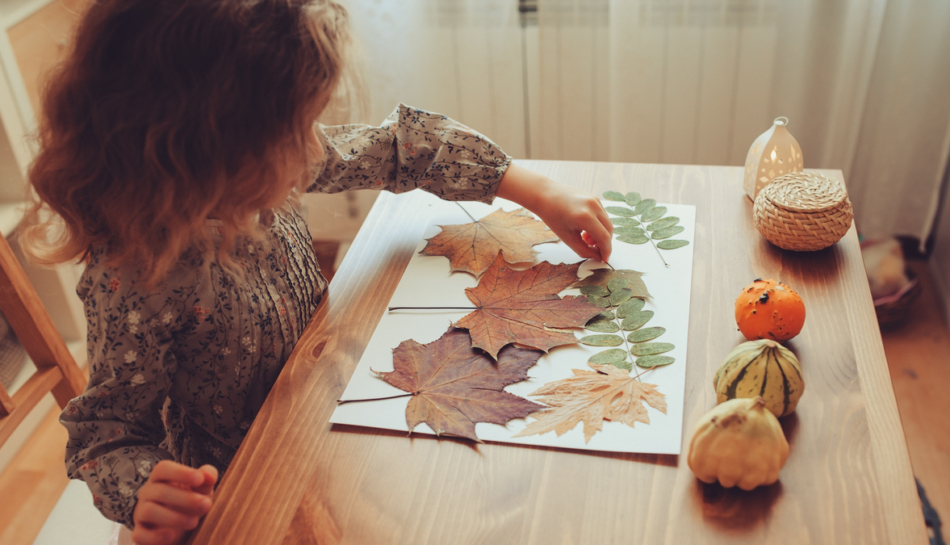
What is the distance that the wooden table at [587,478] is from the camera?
51 cm

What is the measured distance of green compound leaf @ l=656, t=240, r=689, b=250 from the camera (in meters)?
0.80

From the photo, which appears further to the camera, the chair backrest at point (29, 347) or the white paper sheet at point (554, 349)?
the chair backrest at point (29, 347)

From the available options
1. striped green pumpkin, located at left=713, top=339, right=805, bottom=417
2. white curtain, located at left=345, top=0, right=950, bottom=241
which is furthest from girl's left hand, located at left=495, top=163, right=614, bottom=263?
white curtain, located at left=345, top=0, right=950, bottom=241

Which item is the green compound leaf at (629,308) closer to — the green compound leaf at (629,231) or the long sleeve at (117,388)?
the green compound leaf at (629,231)

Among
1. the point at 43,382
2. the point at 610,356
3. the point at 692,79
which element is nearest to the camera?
the point at 610,356

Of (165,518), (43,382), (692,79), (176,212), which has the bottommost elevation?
(43,382)

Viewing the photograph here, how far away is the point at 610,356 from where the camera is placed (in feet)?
2.13

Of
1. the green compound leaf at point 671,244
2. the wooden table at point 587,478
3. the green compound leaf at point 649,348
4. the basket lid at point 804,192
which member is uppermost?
the basket lid at point 804,192

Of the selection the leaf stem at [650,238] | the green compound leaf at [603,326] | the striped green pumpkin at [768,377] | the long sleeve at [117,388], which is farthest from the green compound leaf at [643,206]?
the long sleeve at [117,388]

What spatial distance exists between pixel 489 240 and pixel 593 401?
29 centimetres

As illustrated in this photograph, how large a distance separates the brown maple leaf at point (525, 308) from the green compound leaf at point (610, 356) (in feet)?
0.10

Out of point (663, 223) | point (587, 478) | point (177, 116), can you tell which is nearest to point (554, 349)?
point (587, 478)

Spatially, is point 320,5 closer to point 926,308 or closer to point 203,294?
point 203,294

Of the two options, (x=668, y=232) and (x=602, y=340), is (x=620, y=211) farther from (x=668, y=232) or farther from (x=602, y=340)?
(x=602, y=340)
